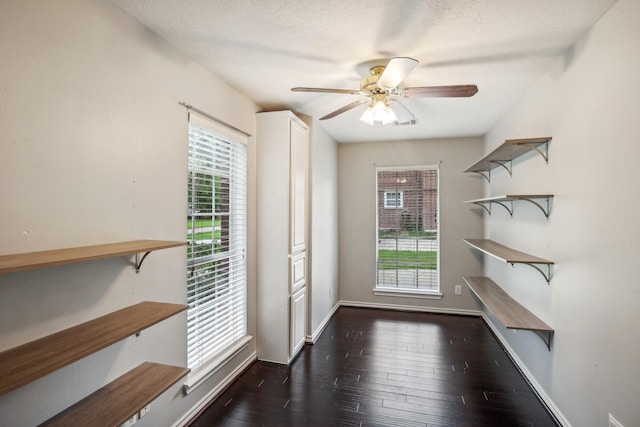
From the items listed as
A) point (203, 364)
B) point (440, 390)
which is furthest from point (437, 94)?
point (203, 364)

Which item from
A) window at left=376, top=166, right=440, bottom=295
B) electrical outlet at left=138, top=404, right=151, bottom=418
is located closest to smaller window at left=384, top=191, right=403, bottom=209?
window at left=376, top=166, right=440, bottom=295

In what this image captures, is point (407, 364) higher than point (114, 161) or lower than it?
lower

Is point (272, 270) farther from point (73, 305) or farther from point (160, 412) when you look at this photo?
point (73, 305)

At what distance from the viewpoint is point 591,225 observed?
1799 mm

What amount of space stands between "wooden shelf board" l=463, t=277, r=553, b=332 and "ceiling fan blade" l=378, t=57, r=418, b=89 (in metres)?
1.87

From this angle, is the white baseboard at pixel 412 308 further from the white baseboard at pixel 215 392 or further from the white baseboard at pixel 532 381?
Answer: the white baseboard at pixel 215 392

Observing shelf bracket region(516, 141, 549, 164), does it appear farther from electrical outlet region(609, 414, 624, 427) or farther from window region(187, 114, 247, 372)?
window region(187, 114, 247, 372)

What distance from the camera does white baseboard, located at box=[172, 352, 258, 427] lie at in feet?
7.06

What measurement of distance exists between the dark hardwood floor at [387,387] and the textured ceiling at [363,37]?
2507mm

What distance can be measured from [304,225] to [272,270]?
65cm

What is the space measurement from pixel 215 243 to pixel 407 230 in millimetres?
3072

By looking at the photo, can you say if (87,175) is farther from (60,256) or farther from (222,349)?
(222,349)

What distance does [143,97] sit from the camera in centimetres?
183

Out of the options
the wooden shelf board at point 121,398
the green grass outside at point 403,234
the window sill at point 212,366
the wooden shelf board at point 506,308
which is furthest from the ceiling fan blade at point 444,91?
the green grass outside at point 403,234
